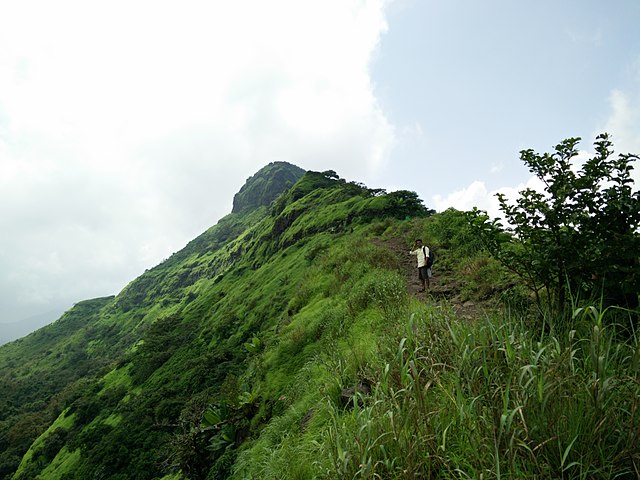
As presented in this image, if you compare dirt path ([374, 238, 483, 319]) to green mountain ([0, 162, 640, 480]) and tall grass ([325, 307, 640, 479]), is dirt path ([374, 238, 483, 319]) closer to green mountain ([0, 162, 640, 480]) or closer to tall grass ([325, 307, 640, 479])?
green mountain ([0, 162, 640, 480])

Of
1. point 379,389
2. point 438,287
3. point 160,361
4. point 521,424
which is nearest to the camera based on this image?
point 521,424

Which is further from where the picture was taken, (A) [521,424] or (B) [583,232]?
(B) [583,232]

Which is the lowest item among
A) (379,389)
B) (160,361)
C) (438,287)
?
(160,361)

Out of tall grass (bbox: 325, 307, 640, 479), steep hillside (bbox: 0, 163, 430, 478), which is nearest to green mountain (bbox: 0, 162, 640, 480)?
tall grass (bbox: 325, 307, 640, 479)

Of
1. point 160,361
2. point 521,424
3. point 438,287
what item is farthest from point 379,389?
point 160,361

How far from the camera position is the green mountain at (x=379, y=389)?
8.41ft

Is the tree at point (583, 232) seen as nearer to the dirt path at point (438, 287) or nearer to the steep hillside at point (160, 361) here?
the dirt path at point (438, 287)

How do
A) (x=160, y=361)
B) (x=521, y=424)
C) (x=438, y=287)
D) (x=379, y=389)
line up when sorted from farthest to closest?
(x=160, y=361), (x=438, y=287), (x=379, y=389), (x=521, y=424)

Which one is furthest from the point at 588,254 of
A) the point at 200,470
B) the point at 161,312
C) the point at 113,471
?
Result: the point at 161,312

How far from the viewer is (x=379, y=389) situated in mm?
4105

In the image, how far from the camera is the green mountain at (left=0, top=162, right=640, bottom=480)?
2.56 m

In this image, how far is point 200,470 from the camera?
959 cm

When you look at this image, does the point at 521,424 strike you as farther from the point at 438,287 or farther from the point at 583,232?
the point at 438,287

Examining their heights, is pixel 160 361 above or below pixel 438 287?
below
